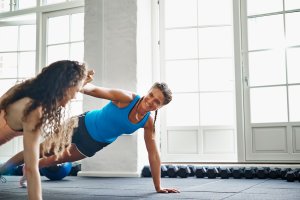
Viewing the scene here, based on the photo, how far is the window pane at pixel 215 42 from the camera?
5230mm

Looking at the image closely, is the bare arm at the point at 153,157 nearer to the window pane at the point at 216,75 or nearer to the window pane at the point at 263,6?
the window pane at the point at 216,75

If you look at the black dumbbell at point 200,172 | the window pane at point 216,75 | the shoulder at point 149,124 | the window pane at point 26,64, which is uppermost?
the window pane at point 26,64

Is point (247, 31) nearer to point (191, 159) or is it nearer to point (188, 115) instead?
point (188, 115)

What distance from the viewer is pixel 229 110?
5133mm

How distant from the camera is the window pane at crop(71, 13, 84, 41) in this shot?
5.84 m

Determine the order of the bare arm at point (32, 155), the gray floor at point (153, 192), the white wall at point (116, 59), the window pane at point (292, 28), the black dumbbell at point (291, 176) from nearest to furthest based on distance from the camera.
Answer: the bare arm at point (32, 155) < the gray floor at point (153, 192) < the black dumbbell at point (291, 176) < the window pane at point (292, 28) < the white wall at point (116, 59)

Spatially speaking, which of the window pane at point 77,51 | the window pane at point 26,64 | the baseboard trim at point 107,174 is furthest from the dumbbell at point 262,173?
the window pane at point 26,64

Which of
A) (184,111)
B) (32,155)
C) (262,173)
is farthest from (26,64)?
(32,155)

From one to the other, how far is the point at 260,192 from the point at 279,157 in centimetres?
158

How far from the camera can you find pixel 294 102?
4.78 m

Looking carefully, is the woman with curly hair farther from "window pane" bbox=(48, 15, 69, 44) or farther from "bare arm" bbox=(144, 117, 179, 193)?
"window pane" bbox=(48, 15, 69, 44)

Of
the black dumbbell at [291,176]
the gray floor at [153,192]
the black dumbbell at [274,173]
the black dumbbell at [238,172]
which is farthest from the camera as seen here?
the black dumbbell at [238,172]

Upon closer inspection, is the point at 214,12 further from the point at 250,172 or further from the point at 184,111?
the point at 250,172

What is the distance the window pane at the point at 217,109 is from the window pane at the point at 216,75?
0.29 feet
